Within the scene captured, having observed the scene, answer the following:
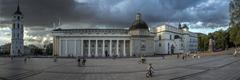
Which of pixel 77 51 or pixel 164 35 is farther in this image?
pixel 164 35

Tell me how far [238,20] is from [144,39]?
6388cm

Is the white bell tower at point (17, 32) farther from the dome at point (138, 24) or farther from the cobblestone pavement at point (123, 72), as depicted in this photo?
the cobblestone pavement at point (123, 72)

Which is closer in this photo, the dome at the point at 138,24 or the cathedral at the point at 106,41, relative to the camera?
the dome at the point at 138,24

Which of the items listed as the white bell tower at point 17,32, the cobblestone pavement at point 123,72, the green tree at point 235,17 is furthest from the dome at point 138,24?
the cobblestone pavement at point 123,72

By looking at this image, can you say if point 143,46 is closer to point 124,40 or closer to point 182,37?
point 124,40

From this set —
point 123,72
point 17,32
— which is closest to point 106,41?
point 17,32

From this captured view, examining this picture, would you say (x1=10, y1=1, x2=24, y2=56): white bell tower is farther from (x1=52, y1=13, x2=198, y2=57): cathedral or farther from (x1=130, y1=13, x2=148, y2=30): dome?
(x1=130, y1=13, x2=148, y2=30): dome

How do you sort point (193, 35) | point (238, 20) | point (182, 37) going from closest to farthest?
point (238, 20), point (182, 37), point (193, 35)

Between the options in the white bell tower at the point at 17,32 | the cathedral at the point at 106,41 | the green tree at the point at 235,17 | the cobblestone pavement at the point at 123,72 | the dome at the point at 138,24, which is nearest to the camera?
the cobblestone pavement at the point at 123,72

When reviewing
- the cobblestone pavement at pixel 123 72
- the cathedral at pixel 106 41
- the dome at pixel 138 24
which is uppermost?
the dome at pixel 138 24

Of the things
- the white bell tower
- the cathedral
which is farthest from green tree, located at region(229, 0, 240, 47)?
the white bell tower

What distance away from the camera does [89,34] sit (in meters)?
118

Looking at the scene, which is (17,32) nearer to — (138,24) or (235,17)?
(138,24)

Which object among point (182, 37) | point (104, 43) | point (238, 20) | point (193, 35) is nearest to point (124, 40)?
point (104, 43)
